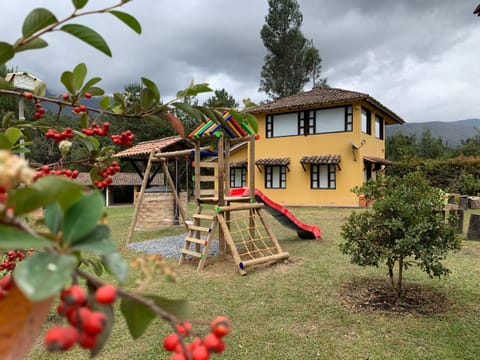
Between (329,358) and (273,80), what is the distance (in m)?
26.6

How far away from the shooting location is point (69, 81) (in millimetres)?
1026

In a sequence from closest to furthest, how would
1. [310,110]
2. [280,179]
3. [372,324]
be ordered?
[372,324], [310,110], [280,179]

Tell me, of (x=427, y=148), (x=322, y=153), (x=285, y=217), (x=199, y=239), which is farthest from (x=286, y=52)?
(x=199, y=239)

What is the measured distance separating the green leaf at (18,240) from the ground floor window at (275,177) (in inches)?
694

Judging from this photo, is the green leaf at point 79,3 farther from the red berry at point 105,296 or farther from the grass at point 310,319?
the grass at point 310,319

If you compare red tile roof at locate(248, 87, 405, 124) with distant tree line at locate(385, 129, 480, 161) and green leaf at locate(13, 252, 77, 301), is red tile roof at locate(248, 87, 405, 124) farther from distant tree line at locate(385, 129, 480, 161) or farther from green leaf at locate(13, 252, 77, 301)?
green leaf at locate(13, 252, 77, 301)

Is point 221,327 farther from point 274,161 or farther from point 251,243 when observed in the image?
point 274,161

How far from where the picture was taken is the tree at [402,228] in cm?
348

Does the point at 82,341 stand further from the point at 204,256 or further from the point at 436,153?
the point at 436,153

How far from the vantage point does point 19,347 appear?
0.35 meters

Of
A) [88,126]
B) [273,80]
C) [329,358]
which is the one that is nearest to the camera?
[88,126]

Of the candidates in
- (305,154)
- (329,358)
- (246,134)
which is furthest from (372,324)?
(305,154)

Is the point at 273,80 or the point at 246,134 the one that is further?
the point at 273,80

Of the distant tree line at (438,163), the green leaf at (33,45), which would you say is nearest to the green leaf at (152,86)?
the green leaf at (33,45)
